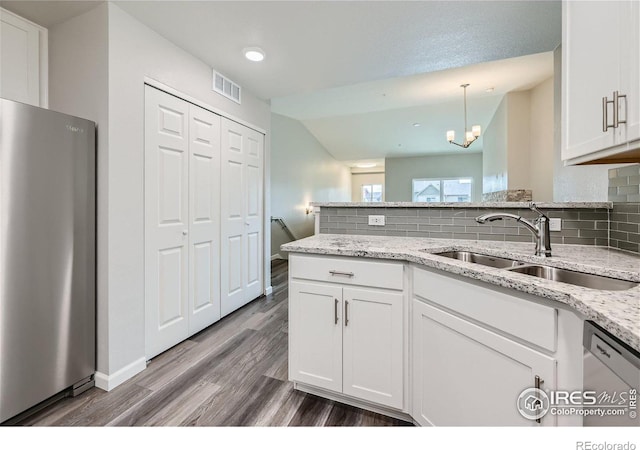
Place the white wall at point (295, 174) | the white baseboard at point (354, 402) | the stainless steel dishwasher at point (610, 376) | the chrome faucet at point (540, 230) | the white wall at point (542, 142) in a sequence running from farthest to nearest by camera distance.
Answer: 1. the white wall at point (295, 174)
2. the white wall at point (542, 142)
3. the white baseboard at point (354, 402)
4. the chrome faucet at point (540, 230)
5. the stainless steel dishwasher at point (610, 376)

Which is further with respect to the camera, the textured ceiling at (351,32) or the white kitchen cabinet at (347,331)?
the textured ceiling at (351,32)

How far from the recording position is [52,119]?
1553mm

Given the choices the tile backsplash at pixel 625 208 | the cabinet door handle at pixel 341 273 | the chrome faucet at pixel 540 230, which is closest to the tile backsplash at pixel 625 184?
the tile backsplash at pixel 625 208

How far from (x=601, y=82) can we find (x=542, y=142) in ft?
11.9

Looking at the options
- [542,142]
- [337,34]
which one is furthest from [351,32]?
[542,142]

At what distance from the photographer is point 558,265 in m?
1.24

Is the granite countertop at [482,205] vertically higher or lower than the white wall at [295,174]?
lower

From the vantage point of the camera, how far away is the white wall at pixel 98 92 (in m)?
1.75

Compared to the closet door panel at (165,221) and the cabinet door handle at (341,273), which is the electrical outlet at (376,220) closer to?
the cabinet door handle at (341,273)

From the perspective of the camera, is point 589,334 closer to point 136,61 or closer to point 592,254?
point 592,254

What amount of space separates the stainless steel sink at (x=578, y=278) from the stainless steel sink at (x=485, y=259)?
0.08m

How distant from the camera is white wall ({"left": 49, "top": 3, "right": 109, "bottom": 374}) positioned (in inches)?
68.7

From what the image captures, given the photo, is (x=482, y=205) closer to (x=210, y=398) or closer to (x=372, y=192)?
(x=210, y=398)
